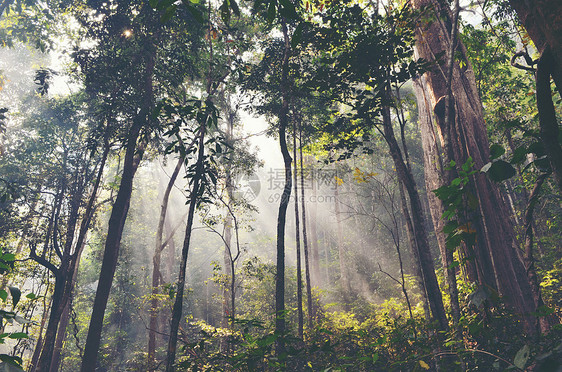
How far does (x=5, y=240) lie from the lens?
10500 mm

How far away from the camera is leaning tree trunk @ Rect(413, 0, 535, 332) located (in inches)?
186

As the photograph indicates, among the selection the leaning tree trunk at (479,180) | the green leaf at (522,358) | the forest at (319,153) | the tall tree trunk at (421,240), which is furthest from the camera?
the leaning tree trunk at (479,180)

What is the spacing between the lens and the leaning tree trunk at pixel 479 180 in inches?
186

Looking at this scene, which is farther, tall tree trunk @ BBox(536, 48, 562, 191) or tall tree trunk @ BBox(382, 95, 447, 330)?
tall tree trunk @ BBox(382, 95, 447, 330)

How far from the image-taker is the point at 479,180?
5.27m

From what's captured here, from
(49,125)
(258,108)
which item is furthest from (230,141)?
(49,125)

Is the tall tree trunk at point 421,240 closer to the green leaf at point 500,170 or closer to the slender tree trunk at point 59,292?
the green leaf at point 500,170

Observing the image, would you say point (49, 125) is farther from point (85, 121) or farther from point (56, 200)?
point (56, 200)

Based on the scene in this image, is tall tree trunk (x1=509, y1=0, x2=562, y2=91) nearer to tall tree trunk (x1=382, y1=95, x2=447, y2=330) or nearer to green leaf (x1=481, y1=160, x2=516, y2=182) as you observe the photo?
green leaf (x1=481, y1=160, x2=516, y2=182)

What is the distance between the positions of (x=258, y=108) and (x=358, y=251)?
56.8ft

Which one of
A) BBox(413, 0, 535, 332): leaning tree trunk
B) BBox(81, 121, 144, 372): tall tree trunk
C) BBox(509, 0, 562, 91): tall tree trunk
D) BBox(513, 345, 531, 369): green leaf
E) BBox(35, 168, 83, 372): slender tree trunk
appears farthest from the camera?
BBox(35, 168, 83, 372): slender tree trunk

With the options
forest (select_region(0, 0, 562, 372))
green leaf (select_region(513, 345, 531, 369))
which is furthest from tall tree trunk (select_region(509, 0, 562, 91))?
green leaf (select_region(513, 345, 531, 369))

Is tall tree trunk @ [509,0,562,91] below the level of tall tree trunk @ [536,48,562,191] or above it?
above

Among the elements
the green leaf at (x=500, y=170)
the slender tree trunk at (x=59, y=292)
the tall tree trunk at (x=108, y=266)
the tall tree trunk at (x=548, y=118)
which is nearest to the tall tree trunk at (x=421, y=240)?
the green leaf at (x=500, y=170)
